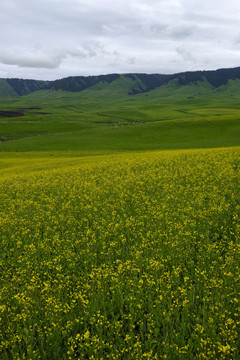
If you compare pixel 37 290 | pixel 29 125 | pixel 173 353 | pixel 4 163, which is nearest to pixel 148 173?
pixel 37 290

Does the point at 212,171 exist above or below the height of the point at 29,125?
below

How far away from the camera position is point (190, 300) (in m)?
6.56

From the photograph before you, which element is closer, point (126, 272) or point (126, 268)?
point (126, 272)

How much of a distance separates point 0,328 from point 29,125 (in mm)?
134452

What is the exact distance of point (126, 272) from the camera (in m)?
8.12

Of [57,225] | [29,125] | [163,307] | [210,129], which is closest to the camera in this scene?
[163,307]

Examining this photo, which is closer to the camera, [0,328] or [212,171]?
[0,328]

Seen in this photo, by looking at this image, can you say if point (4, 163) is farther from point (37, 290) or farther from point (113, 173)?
point (37, 290)

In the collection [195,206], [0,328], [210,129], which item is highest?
[210,129]

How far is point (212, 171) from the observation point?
19031 mm

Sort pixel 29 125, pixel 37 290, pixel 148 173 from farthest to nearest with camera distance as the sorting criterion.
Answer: pixel 29 125
pixel 148 173
pixel 37 290

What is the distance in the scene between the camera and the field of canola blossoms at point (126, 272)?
18.7 ft

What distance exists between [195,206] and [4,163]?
42.8 metres

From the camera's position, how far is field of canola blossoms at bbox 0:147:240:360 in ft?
18.7
